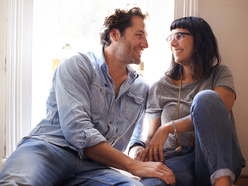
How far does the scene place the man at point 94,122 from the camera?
3.67 feet

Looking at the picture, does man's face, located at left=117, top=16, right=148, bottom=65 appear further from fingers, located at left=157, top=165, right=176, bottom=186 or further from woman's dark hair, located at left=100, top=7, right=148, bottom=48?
fingers, located at left=157, top=165, right=176, bottom=186

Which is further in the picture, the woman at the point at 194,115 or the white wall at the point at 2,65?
the white wall at the point at 2,65

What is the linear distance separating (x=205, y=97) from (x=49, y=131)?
841 mm

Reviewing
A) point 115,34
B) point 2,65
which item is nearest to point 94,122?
point 115,34

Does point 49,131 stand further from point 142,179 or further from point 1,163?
point 1,163

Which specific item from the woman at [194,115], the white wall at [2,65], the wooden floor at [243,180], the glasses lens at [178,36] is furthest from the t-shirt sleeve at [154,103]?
the white wall at [2,65]

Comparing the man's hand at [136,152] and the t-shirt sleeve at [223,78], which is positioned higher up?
the t-shirt sleeve at [223,78]

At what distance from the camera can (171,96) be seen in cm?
156

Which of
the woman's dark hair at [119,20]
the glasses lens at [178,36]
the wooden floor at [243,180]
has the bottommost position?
the wooden floor at [243,180]

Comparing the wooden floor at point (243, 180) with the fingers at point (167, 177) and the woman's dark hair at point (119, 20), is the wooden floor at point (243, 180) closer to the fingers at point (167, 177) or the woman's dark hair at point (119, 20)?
the fingers at point (167, 177)

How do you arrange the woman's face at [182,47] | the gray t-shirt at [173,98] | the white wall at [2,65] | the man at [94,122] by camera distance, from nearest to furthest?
the man at [94,122] → the gray t-shirt at [173,98] → the woman's face at [182,47] → the white wall at [2,65]

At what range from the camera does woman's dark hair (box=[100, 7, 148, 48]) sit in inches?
63.8

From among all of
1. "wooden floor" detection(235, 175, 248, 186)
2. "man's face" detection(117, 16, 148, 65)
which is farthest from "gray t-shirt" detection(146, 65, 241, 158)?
"wooden floor" detection(235, 175, 248, 186)

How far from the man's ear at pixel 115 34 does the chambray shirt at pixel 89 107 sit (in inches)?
5.9
